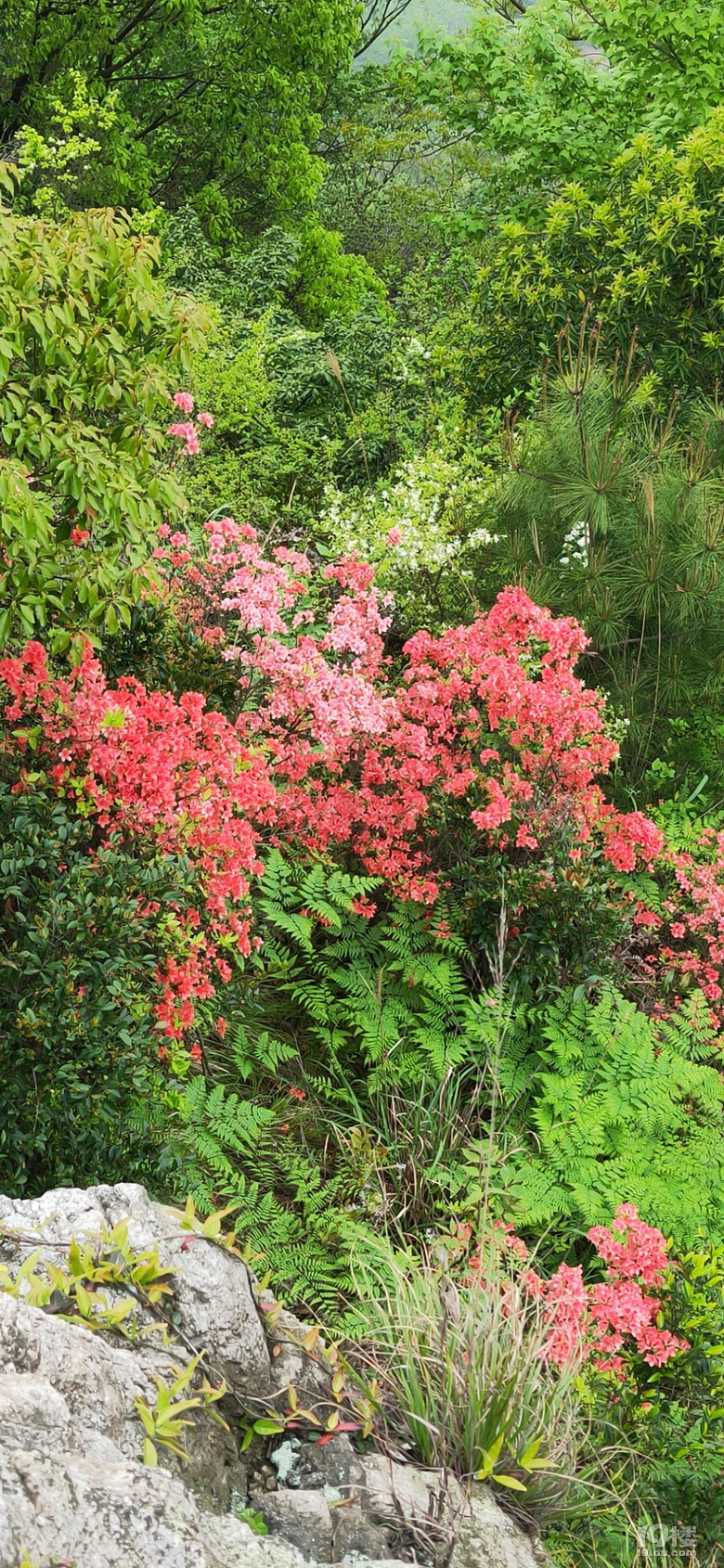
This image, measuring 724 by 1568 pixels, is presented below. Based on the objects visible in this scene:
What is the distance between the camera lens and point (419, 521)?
7.08m

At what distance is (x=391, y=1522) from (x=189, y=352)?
362 cm

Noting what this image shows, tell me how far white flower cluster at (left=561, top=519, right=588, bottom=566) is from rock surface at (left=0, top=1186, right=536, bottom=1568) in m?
4.48

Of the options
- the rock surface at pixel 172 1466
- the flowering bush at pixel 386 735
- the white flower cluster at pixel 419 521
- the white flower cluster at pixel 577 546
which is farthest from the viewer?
the white flower cluster at pixel 419 521

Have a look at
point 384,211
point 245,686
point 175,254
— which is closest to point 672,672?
point 245,686

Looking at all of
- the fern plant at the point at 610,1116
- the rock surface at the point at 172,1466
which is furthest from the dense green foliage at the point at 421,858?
the rock surface at the point at 172,1466

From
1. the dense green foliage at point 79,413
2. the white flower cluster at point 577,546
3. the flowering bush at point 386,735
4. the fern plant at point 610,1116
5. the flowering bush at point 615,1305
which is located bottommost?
the fern plant at point 610,1116

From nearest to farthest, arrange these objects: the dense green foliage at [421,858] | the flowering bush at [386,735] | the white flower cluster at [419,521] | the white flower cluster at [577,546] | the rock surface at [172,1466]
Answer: the rock surface at [172,1466], the dense green foliage at [421,858], the flowering bush at [386,735], the white flower cluster at [577,546], the white flower cluster at [419,521]

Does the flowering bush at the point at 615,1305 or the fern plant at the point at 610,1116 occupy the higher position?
the flowering bush at the point at 615,1305

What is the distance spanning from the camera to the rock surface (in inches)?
65.3

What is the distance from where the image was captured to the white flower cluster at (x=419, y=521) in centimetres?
672

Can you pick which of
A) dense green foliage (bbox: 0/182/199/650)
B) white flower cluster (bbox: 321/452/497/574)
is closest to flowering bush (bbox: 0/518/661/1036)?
dense green foliage (bbox: 0/182/199/650)

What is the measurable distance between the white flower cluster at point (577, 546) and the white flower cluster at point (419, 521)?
512 mm

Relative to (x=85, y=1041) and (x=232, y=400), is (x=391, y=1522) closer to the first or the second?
(x=85, y=1041)

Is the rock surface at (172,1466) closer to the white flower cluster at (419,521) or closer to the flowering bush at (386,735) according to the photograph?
the flowering bush at (386,735)
